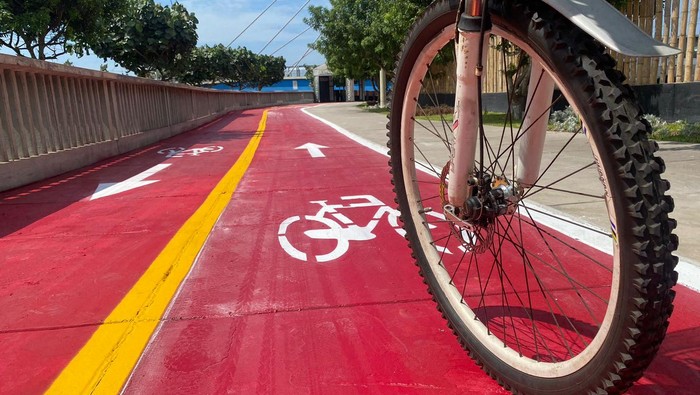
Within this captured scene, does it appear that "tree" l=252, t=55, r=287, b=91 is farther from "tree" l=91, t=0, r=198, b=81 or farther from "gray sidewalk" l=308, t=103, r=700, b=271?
"gray sidewalk" l=308, t=103, r=700, b=271

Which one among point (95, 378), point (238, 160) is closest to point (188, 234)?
point (95, 378)

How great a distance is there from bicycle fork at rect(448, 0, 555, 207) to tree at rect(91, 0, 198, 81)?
Result: 25889 millimetres

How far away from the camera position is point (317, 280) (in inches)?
134

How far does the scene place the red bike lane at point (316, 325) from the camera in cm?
222

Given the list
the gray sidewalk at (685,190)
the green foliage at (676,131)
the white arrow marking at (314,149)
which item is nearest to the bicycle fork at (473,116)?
the gray sidewalk at (685,190)

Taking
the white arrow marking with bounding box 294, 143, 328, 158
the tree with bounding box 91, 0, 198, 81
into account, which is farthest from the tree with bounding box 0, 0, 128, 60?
the white arrow marking with bounding box 294, 143, 328, 158

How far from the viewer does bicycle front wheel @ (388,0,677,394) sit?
1.37 m

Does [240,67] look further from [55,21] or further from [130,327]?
[130,327]

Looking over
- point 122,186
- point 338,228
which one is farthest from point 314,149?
point 338,228

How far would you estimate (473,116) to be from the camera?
2.16m

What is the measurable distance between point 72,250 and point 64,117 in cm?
549

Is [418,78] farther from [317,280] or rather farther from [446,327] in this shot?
[317,280]

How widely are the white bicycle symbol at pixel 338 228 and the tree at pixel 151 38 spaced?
76.4 ft

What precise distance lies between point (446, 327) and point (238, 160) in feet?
24.7
